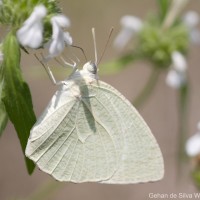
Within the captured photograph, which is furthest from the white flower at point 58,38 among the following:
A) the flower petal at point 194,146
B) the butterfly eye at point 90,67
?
the flower petal at point 194,146

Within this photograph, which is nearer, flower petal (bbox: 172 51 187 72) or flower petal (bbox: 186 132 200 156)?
flower petal (bbox: 186 132 200 156)

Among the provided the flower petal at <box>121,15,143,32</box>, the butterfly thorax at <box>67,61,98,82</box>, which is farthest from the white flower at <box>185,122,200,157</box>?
the flower petal at <box>121,15,143,32</box>

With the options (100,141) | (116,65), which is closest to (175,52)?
(116,65)

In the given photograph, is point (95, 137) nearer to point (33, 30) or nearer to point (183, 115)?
point (33, 30)

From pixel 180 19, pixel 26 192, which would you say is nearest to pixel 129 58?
pixel 180 19

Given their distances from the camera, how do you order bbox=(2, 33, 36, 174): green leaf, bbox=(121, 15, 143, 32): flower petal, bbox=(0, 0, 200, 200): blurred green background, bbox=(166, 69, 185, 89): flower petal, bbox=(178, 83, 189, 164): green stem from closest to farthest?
bbox=(2, 33, 36, 174): green leaf
bbox=(178, 83, 189, 164): green stem
bbox=(166, 69, 185, 89): flower petal
bbox=(121, 15, 143, 32): flower petal
bbox=(0, 0, 200, 200): blurred green background

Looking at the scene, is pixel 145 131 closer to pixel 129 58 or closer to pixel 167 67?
pixel 129 58

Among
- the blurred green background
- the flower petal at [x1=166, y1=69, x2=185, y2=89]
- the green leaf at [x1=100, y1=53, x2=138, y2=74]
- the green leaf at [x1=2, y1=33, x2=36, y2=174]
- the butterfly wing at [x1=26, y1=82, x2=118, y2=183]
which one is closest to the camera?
the green leaf at [x1=2, y1=33, x2=36, y2=174]

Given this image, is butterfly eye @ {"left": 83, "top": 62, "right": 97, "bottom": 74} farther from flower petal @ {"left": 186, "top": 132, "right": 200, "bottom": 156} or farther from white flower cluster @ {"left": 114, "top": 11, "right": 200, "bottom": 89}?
white flower cluster @ {"left": 114, "top": 11, "right": 200, "bottom": 89}
